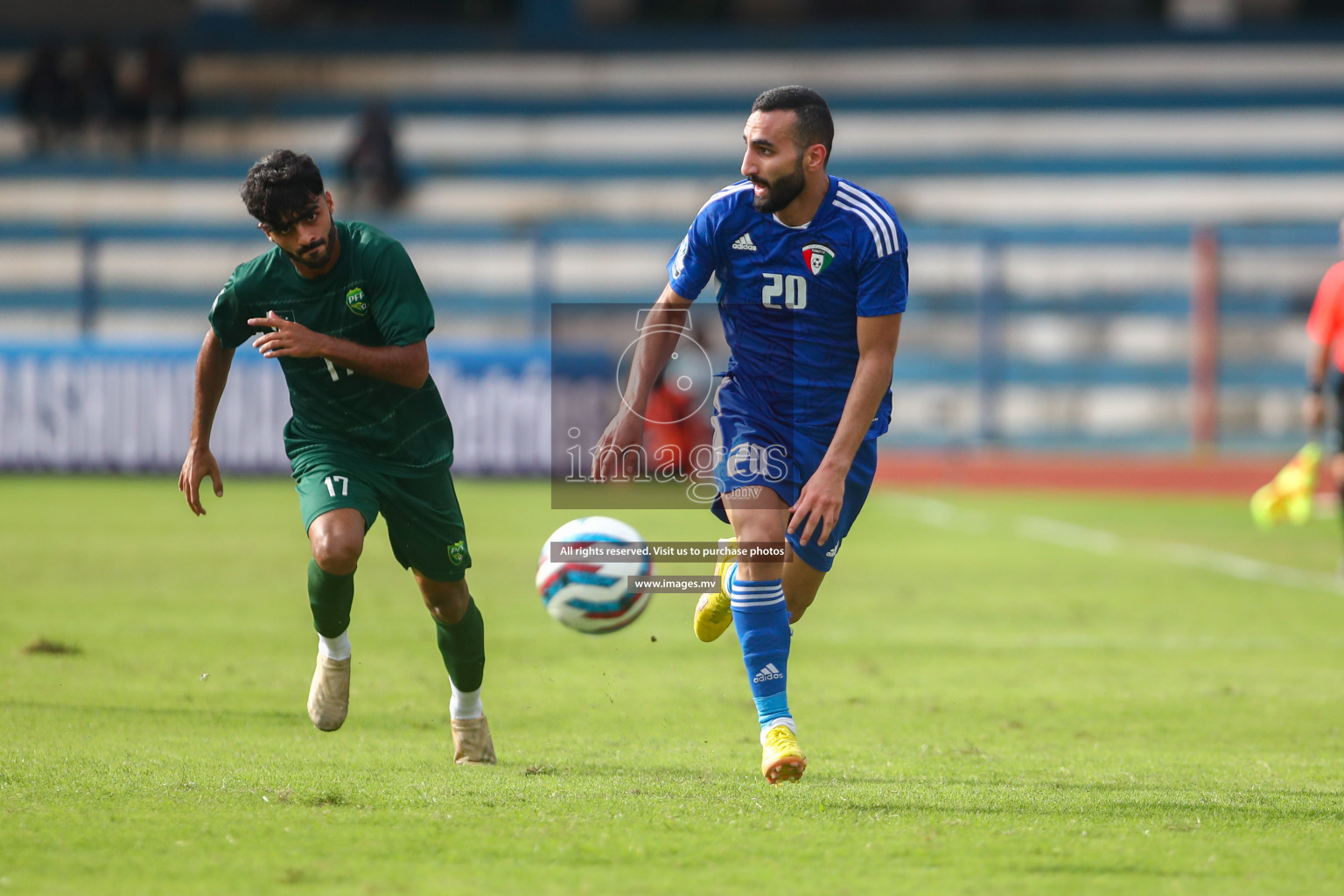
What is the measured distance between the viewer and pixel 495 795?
470cm

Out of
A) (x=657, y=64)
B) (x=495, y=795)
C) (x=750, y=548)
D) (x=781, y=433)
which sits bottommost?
(x=495, y=795)

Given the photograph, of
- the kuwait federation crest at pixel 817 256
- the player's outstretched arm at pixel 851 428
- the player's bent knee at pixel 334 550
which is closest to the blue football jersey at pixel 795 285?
the kuwait federation crest at pixel 817 256

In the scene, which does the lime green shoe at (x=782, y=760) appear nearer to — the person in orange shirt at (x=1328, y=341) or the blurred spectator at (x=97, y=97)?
the person in orange shirt at (x=1328, y=341)

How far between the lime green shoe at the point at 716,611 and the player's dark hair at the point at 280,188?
6.00 ft

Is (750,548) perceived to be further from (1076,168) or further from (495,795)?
(1076,168)

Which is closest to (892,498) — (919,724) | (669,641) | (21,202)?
(669,641)

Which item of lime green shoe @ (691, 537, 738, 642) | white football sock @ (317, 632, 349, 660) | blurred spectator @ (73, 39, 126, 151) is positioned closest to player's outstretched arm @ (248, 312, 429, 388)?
white football sock @ (317, 632, 349, 660)

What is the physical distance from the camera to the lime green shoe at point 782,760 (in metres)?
4.73

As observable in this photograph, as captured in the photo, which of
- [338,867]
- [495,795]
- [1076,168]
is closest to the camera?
[338,867]

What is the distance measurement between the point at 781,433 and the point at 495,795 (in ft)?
4.87

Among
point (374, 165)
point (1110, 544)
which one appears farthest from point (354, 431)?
point (374, 165)

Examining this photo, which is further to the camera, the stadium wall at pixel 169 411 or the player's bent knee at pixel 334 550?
the stadium wall at pixel 169 411

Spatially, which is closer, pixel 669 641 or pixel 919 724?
pixel 919 724

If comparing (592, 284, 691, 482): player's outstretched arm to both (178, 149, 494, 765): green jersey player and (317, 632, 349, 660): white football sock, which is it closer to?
(178, 149, 494, 765): green jersey player
